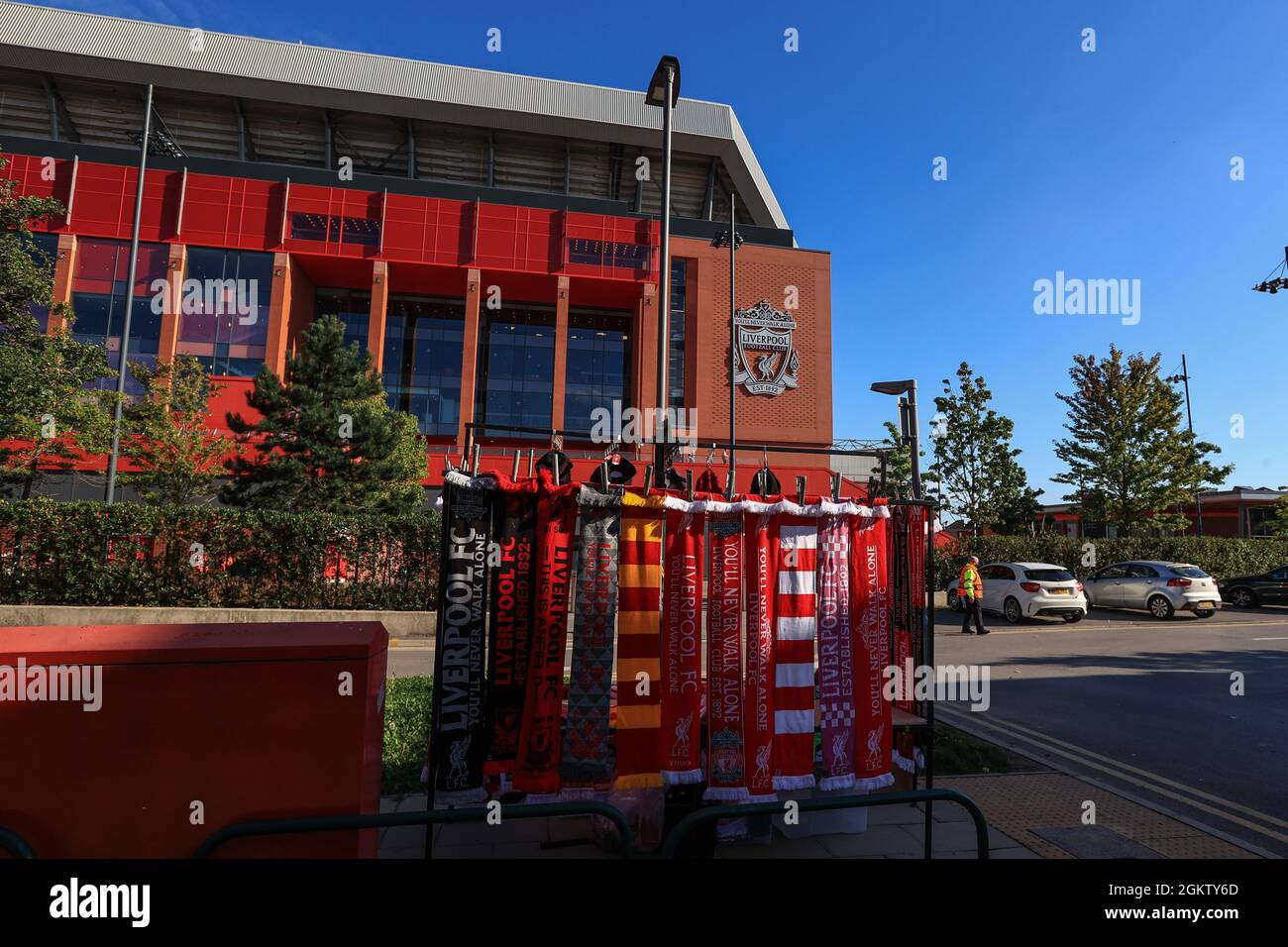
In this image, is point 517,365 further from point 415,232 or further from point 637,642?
point 637,642

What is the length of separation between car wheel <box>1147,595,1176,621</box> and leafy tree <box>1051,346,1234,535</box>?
11449 mm

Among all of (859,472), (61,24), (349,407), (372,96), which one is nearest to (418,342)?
(372,96)

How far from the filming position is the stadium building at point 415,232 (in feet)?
105

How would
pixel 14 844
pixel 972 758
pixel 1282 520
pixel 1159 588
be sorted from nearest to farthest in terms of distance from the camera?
pixel 14 844
pixel 972 758
pixel 1159 588
pixel 1282 520

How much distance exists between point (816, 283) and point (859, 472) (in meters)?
18.4

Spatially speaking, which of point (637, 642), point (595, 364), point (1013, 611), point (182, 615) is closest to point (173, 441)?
point (182, 615)

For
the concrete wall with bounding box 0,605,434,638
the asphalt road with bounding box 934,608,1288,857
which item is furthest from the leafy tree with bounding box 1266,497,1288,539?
the concrete wall with bounding box 0,605,434,638

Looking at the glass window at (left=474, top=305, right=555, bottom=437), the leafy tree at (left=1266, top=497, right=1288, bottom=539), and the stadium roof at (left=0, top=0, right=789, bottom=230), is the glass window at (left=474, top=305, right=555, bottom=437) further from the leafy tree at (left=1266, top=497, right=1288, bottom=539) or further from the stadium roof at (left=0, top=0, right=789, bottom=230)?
the leafy tree at (left=1266, top=497, right=1288, bottom=539)

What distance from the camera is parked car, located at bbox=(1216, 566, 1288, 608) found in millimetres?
21359

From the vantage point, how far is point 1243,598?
2222 cm

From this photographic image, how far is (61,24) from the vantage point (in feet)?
121

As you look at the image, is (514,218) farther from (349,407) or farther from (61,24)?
(61,24)

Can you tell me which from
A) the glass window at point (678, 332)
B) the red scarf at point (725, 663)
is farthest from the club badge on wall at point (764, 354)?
the red scarf at point (725, 663)

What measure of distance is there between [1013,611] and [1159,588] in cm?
482
